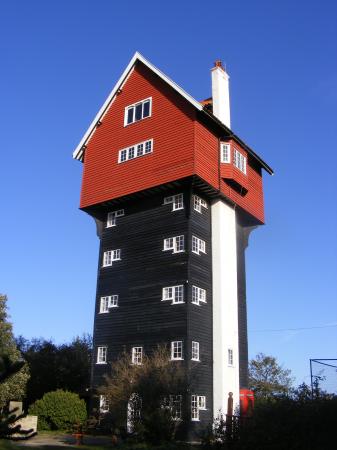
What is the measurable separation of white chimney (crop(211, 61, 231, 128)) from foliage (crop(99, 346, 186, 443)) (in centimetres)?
2116

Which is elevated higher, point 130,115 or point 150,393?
point 130,115

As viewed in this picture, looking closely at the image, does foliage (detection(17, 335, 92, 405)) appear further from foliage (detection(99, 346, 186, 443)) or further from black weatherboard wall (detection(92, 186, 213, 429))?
foliage (detection(99, 346, 186, 443))

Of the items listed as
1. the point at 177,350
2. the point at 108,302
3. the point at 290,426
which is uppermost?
the point at 108,302

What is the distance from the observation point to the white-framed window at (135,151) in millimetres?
41406

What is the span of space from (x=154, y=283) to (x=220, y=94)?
1702cm

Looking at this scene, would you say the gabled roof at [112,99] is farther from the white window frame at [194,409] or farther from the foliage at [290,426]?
the foliage at [290,426]

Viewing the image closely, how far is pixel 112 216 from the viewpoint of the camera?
44031 mm

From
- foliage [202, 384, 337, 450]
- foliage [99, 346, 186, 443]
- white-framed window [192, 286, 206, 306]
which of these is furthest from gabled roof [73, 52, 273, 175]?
foliage [202, 384, 337, 450]

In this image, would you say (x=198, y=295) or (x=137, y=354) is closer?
(x=198, y=295)

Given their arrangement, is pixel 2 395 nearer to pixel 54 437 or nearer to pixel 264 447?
pixel 54 437

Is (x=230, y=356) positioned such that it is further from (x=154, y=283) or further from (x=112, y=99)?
(x=112, y=99)

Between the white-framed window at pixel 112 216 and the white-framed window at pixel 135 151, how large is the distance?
419 centimetres


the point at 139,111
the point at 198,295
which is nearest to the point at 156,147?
the point at 139,111

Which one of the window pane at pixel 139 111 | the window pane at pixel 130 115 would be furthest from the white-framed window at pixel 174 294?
the window pane at pixel 130 115
